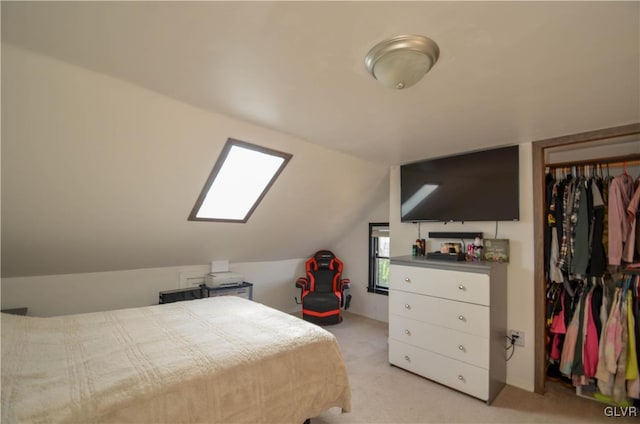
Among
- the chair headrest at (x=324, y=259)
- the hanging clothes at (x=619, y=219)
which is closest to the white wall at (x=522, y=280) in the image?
the hanging clothes at (x=619, y=219)

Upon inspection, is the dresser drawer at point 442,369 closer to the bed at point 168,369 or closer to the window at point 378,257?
the bed at point 168,369

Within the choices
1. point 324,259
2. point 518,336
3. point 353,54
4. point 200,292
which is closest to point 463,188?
point 518,336

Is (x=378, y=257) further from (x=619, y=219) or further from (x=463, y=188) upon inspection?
(x=619, y=219)

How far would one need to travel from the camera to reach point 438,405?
7.69ft

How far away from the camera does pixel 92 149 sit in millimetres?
2096

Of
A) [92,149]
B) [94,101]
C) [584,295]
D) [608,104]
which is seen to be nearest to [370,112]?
[608,104]

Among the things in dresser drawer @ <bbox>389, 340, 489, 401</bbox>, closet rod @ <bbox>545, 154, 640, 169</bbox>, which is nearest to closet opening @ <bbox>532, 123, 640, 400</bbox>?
closet rod @ <bbox>545, 154, 640, 169</bbox>

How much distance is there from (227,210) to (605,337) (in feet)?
12.4

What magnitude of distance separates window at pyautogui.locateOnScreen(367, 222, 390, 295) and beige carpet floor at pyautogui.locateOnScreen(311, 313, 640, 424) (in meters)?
1.66

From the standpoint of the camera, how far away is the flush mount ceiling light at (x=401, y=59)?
130cm

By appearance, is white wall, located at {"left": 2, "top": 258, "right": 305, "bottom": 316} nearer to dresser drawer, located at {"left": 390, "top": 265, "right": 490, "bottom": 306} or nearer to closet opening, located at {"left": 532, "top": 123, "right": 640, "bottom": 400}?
dresser drawer, located at {"left": 390, "top": 265, "right": 490, "bottom": 306}

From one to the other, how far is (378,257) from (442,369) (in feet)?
6.96

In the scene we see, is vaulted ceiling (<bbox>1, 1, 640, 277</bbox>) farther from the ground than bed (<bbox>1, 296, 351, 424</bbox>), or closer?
farther from the ground

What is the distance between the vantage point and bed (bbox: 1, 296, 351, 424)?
3.97 feet
